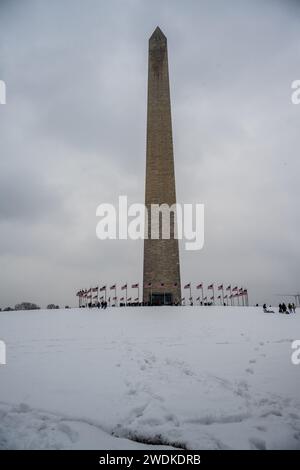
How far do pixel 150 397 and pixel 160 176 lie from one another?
34013 millimetres

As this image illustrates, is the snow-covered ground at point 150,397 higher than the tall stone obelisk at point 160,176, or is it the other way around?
the tall stone obelisk at point 160,176

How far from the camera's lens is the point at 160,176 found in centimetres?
3850

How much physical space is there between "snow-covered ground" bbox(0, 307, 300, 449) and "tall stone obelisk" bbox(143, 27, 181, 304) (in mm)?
26150

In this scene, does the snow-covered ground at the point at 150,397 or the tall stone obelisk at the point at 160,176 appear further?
the tall stone obelisk at the point at 160,176

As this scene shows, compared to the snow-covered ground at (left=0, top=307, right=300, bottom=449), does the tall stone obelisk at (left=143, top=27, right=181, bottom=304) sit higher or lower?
higher

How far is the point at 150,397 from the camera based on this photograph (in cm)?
589

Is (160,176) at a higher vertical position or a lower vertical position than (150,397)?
higher

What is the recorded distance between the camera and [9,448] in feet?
14.0

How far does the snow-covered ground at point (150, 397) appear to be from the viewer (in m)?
4.54

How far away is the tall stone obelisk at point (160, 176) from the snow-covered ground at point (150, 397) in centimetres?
2615

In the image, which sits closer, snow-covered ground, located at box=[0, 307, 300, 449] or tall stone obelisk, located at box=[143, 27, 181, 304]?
snow-covered ground, located at box=[0, 307, 300, 449]

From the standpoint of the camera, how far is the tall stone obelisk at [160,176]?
121 feet

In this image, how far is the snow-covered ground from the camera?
4.54m

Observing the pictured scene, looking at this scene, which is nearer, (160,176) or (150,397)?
(150,397)
